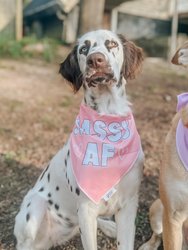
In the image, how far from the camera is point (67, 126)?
7176mm

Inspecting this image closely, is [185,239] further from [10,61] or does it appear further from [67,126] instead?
[10,61]

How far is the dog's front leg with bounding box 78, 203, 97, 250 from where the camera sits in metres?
3.41

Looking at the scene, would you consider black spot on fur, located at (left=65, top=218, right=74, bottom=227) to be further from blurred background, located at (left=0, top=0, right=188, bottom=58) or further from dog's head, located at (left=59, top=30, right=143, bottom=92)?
blurred background, located at (left=0, top=0, right=188, bottom=58)

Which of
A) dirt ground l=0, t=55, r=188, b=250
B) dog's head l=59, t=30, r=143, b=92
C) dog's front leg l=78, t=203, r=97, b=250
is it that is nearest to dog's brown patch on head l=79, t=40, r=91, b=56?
dog's head l=59, t=30, r=143, b=92

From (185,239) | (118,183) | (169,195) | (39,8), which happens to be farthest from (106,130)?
(39,8)

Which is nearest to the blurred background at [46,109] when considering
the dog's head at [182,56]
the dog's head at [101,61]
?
the dog's head at [101,61]

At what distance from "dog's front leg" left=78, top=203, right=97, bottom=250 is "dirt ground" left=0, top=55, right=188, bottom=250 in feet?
2.16

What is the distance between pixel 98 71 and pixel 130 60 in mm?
419

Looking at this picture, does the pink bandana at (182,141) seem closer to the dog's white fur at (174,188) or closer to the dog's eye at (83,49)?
the dog's white fur at (174,188)

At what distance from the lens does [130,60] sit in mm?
3668

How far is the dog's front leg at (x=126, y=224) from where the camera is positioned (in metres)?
3.55

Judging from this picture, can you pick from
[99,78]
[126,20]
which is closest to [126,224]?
[99,78]

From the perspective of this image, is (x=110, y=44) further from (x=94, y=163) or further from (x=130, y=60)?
(x=94, y=163)

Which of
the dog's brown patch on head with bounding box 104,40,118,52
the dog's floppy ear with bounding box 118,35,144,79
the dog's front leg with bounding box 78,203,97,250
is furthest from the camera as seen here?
the dog's floppy ear with bounding box 118,35,144,79
